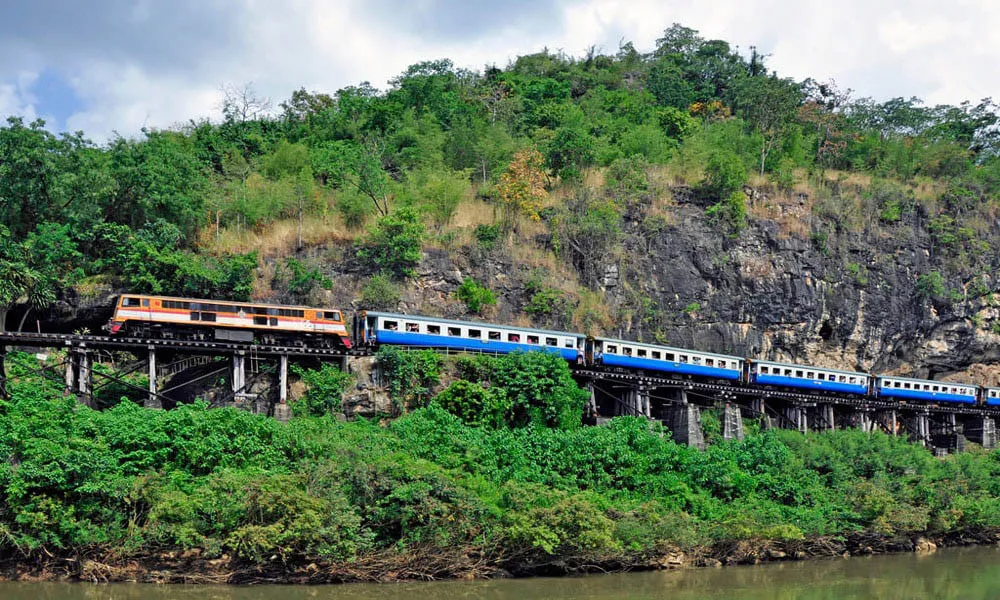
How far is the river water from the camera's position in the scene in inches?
924

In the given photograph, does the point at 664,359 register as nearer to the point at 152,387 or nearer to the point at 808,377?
the point at 808,377

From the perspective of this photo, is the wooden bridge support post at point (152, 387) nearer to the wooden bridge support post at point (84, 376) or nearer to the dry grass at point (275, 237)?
the wooden bridge support post at point (84, 376)

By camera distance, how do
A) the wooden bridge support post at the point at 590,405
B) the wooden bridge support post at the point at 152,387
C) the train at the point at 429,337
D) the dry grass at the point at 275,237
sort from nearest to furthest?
the wooden bridge support post at the point at 152,387 → the train at the point at 429,337 → the wooden bridge support post at the point at 590,405 → the dry grass at the point at 275,237

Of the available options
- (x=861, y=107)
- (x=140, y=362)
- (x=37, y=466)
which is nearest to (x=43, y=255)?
(x=140, y=362)

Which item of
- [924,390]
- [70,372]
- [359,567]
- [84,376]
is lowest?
[359,567]

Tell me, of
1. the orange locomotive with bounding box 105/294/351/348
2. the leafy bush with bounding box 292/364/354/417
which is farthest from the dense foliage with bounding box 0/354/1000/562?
the orange locomotive with bounding box 105/294/351/348

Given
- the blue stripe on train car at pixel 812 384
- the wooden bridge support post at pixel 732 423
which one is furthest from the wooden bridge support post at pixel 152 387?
the blue stripe on train car at pixel 812 384

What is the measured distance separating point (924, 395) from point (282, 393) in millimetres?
38026

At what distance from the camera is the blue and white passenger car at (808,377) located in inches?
1785

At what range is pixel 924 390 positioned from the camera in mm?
51438

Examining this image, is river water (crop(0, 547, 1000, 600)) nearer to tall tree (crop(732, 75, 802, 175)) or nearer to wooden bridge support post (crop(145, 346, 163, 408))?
wooden bridge support post (crop(145, 346, 163, 408))

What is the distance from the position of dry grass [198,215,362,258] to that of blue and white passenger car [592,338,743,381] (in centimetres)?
1515

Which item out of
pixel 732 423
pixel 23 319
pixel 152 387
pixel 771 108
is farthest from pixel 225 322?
pixel 771 108

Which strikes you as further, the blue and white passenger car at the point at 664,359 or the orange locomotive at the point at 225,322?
the blue and white passenger car at the point at 664,359
